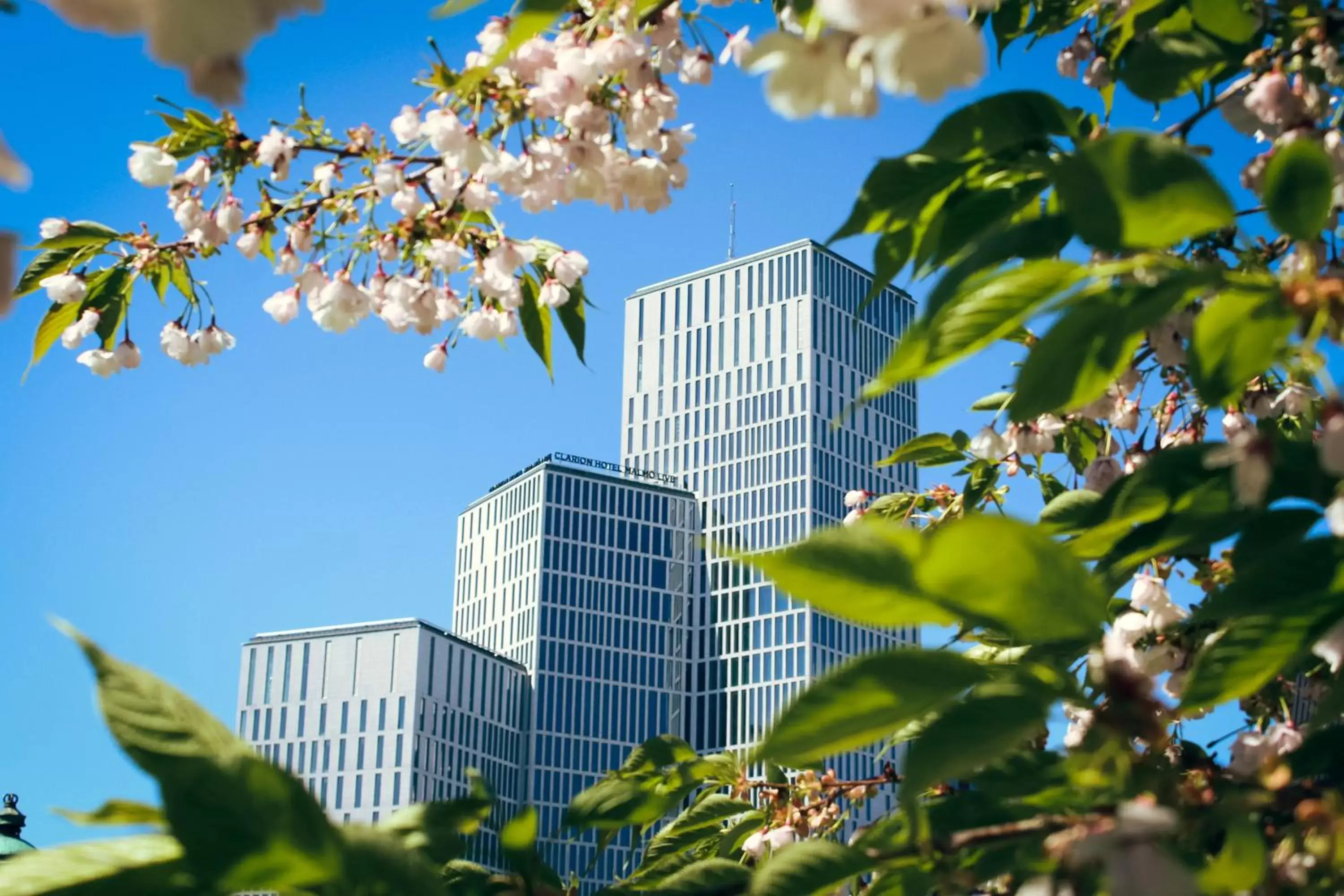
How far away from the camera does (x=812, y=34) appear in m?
0.75

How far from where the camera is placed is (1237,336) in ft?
2.10

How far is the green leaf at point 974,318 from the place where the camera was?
63 centimetres

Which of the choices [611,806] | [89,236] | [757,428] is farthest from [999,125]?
[757,428]

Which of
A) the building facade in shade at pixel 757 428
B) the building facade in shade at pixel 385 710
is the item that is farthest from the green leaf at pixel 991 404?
the building facade in shade at pixel 385 710

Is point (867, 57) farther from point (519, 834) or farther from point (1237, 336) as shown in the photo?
point (519, 834)

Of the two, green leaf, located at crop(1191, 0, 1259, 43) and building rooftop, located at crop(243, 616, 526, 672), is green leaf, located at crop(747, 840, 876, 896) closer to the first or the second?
green leaf, located at crop(1191, 0, 1259, 43)

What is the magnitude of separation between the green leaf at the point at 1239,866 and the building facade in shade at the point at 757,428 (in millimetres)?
52250

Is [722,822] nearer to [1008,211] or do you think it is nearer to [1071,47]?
[1008,211]

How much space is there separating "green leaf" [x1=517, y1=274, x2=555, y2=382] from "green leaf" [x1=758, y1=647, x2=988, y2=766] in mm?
1320

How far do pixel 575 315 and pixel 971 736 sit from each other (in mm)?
1465

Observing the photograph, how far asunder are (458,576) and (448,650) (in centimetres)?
758

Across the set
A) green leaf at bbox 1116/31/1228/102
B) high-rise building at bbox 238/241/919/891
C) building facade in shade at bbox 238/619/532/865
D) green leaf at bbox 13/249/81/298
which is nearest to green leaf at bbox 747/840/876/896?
green leaf at bbox 1116/31/1228/102

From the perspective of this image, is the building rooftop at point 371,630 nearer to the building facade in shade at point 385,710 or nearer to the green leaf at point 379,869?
the building facade in shade at point 385,710

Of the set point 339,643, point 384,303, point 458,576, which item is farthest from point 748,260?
point 384,303
